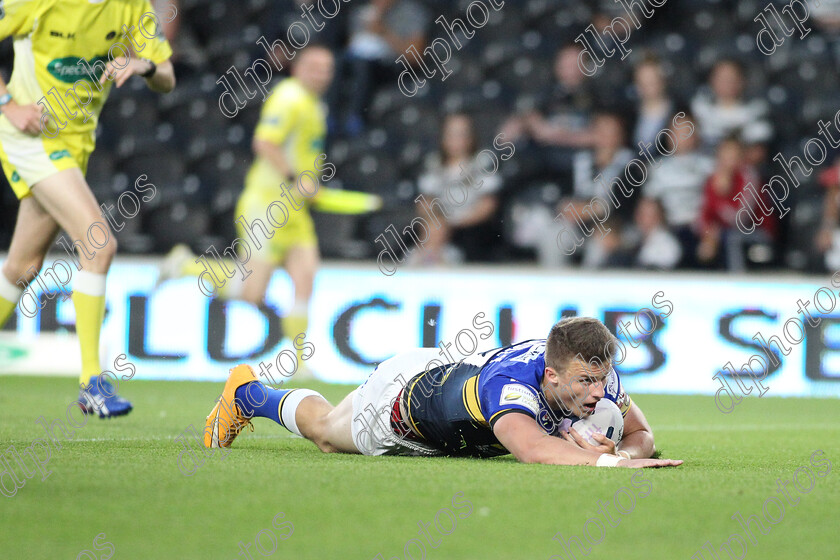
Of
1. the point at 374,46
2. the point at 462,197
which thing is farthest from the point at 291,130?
the point at 374,46

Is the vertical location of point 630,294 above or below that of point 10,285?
below

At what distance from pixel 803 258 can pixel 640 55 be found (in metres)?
2.90

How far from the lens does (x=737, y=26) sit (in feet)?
42.4

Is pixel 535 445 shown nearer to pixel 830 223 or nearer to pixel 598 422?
pixel 598 422

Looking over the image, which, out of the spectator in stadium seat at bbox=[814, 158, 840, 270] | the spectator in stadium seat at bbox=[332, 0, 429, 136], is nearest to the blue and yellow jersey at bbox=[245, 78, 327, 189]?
the spectator in stadium seat at bbox=[332, 0, 429, 136]

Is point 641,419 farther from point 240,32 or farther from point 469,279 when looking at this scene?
point 240,32

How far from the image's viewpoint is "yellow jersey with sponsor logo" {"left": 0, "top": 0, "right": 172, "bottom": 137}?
5.93m

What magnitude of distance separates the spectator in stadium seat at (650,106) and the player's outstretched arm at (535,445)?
23.6 feet

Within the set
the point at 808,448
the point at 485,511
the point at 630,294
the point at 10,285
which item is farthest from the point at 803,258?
the point at 485,511

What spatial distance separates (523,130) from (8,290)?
21.8 ft

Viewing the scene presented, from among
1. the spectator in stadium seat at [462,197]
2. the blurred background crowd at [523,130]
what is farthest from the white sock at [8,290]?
the spectator in stadium seat at [462,197]

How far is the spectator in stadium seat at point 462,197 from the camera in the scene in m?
11.1

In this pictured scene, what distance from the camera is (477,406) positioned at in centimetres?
436

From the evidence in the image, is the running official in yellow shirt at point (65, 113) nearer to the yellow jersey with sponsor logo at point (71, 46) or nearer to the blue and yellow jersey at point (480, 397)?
the yellow jersey with sponsor logo at point (71, 46)
